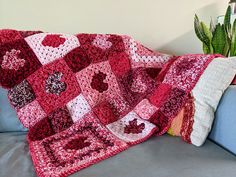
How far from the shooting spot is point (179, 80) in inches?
46.3

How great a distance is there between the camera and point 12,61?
1.18 metres

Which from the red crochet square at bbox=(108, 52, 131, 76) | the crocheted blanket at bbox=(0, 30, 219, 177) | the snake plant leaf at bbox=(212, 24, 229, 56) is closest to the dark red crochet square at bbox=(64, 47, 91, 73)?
the crocheted blanket at bbox=(0, 30, 219, 177)

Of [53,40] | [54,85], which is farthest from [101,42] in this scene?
[54,85]

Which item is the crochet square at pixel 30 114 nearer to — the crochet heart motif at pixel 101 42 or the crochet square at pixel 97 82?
the crochet square at pixel 97 82

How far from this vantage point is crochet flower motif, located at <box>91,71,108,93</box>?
1.27m

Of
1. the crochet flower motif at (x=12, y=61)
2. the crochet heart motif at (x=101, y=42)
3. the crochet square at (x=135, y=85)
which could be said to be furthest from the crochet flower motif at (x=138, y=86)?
the crochet flower motif at (x=12, y=61)

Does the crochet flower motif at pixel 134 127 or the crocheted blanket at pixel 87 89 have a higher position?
the crocheted blanket at pixel 87 89

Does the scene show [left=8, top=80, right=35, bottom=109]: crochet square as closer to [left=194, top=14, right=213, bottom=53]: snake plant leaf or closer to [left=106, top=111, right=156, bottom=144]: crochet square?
[left=106, top=111, right=156, bottom=144]: crochet square

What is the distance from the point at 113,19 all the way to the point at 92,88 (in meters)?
0.62

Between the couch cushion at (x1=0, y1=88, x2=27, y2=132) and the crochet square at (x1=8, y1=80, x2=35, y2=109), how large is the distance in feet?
0.20

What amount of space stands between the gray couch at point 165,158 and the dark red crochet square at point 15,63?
277mm

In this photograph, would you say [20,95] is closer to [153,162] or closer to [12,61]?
[12,61]

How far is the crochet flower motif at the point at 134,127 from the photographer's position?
1168 mm

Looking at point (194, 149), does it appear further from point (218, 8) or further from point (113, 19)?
Result: point (218, 8)
